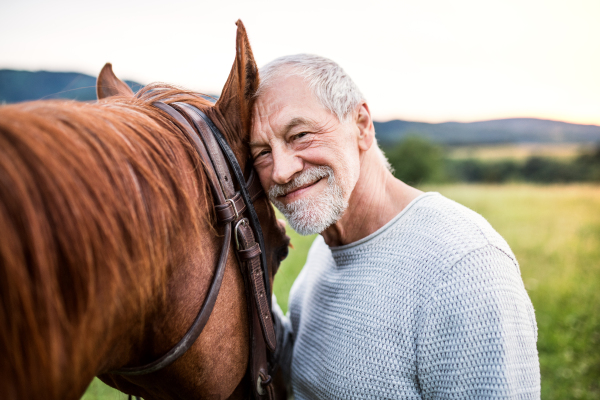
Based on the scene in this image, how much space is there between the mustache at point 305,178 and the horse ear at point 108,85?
83cm

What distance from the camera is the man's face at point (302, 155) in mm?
1479

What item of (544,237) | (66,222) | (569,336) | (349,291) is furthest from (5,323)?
(544,237)

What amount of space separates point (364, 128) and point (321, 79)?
1.18 feet

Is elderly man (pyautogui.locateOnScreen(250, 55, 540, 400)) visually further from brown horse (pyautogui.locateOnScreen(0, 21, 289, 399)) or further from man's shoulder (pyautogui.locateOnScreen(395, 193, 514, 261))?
brown horse (pyautogui.locateOnScreen(0, 21, 289, 399))

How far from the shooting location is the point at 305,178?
1.59 meters

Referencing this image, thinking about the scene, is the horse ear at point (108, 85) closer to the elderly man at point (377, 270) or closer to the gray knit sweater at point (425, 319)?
the elderly man at point (377, 270)

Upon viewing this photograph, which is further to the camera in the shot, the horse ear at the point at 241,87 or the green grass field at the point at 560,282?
the green grass field at the point at 560,282

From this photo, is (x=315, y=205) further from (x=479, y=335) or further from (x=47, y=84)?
(x=47, y=84)

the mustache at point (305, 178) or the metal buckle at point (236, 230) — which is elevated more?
the mustache at point (305, 178)

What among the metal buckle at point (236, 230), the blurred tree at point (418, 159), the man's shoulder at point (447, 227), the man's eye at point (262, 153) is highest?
the man's eye at point (262, 153)

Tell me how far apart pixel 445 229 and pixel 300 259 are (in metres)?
4.87

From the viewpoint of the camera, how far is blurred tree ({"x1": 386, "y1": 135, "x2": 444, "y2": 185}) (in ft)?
154

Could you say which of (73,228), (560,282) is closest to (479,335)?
(73,228)

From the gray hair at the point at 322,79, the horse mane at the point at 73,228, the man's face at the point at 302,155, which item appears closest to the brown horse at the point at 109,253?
the horse mane at the point at 73,228
